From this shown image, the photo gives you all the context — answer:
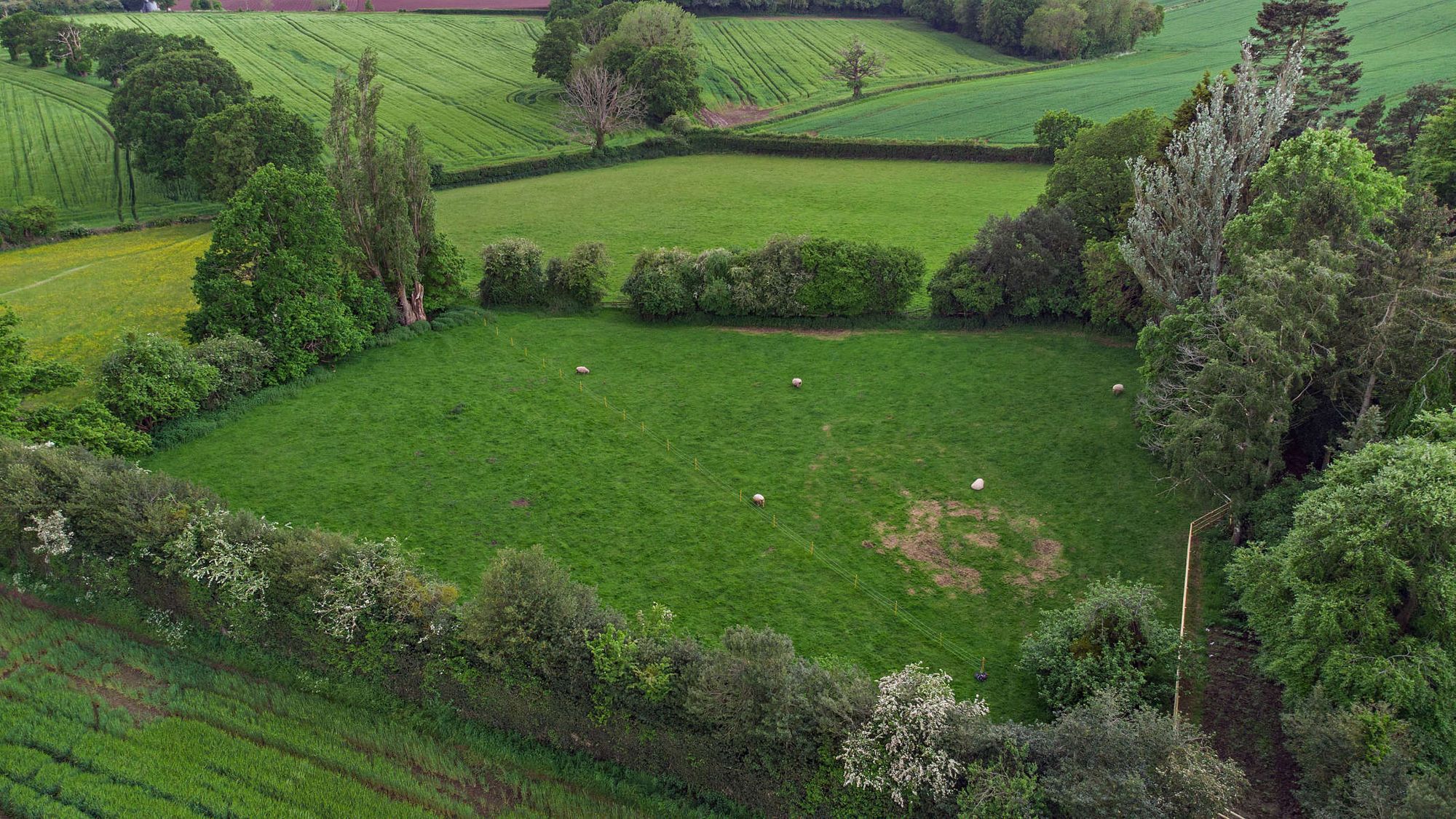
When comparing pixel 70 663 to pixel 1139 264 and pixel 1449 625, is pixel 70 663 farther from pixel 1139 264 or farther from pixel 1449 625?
pixel 1139 264

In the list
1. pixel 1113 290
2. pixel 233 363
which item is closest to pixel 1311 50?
pixel 1113 290

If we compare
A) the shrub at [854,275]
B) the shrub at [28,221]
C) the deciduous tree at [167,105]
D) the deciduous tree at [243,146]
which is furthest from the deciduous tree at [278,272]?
the shrub at [28,221]

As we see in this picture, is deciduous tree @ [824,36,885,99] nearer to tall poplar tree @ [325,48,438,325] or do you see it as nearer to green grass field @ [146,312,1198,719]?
green grass field @ [146,312,1198,719]

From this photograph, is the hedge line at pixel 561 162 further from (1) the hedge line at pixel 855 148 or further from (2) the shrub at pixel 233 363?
(2) the shrub at pixel 233 363

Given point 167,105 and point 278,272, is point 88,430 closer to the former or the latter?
point 278,272

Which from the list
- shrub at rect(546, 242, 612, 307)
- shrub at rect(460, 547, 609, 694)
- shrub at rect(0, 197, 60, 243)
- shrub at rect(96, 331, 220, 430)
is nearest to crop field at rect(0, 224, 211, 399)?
shrub at rect(0, 197, 60, 243)

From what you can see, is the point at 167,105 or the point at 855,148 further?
the point at 855,148
